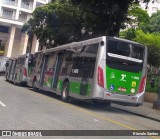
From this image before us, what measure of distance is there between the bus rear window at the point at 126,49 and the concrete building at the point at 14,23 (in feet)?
197

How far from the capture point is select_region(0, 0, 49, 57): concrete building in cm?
7388

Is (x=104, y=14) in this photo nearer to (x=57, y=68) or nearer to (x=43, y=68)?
(x=43, y=68)

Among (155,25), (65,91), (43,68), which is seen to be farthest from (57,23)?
(155,25)

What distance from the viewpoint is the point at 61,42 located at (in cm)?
3653

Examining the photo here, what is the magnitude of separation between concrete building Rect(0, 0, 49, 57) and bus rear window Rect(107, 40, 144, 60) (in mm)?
Result: 59959

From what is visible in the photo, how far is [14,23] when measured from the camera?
74.4m

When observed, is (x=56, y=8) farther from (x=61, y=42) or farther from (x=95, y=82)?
(x=95, y=82)

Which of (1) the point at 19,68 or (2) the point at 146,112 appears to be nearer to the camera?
(2) the point at 146,112

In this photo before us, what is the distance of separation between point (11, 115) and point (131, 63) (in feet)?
22.0

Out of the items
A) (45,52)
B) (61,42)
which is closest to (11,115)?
(45,52)

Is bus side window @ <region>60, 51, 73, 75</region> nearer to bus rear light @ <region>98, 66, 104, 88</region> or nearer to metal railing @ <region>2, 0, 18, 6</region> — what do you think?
bus rear light @ <region>98, 66, 104, 88</region>

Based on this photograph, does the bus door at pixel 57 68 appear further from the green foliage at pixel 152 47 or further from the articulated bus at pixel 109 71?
the green foliage at pixel 152 47

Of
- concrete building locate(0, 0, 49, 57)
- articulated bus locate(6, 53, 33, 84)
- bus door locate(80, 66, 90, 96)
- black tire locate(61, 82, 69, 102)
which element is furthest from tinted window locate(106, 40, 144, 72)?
concrete building locate(0, 0, 49, 57)

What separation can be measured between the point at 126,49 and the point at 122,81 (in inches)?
55.6
